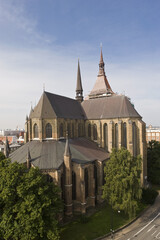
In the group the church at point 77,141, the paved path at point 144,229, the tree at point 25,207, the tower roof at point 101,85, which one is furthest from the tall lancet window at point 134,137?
the tree at point 25,207

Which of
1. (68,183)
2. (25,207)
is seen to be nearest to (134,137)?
(68,183)

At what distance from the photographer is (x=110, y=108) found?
1658 inches

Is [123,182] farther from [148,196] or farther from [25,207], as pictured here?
[25,207]

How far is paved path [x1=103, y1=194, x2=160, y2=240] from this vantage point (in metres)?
21.5

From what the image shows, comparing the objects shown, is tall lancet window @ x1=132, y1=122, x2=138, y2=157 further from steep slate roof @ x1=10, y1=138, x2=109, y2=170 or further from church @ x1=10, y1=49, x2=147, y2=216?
steep slate roof @ x1=10, y1=138, x2=109, y2=170

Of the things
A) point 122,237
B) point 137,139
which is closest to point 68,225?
point 122,237

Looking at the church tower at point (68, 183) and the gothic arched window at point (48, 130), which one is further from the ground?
the gothic arched window at point (48, 130)

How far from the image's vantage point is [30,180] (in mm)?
18234

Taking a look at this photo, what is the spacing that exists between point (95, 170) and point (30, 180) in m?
16.2

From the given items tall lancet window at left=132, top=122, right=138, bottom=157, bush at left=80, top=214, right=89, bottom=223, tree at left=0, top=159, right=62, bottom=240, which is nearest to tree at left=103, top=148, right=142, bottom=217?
bush at left=80, top=214, right=89, bottom=223

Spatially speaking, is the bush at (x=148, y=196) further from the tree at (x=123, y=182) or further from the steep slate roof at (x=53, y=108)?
the steep slate roof at (x=53, y=108)

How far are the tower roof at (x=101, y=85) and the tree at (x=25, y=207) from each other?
45601 mm

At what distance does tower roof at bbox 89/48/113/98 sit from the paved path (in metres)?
41.0

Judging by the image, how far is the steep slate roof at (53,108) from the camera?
108 ft
